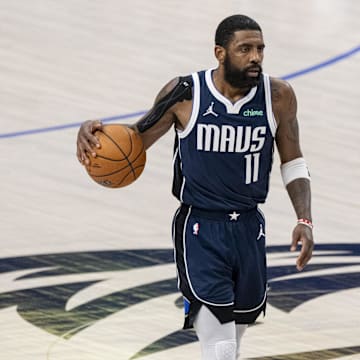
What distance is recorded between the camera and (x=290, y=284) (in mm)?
9031

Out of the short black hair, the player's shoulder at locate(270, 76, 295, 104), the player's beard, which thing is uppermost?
the short black hair

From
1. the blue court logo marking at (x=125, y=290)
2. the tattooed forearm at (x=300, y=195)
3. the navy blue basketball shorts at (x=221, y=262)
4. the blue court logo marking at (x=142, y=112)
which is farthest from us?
the blue court logo marking at (x=142, y=112)

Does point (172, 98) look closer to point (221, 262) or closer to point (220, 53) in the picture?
point (220, 53)

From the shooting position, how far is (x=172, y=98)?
6430mm

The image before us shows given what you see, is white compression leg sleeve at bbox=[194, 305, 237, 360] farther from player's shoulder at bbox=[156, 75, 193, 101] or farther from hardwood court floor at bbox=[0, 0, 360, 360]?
hardwood court floor at bbox=[0, 0, 360, 360]

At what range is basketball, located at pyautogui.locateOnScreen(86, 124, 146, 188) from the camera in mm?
6469

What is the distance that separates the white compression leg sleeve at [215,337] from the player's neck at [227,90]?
108cm

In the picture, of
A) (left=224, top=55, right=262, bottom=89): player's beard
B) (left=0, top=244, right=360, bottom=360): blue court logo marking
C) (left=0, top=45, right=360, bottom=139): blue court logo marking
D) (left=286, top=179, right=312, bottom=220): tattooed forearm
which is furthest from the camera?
(left=0, top=45, right=360, bottom=139): blue court logo marking

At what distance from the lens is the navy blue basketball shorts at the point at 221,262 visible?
20.9ft

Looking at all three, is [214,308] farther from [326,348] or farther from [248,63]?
[326,348]

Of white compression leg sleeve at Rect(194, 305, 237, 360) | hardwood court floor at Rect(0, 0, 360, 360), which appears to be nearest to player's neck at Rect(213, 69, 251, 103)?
white compression leg sleeve at Rect(194, 305, 237, 360)

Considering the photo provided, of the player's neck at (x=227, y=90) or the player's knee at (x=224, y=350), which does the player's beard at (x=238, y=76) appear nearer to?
A: the player's neck at (x=227, y=90)

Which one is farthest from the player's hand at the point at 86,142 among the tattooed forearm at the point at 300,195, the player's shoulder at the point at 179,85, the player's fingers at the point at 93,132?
the tattooed forearm at the point at 300,195

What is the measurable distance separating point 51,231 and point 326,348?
2.99m
